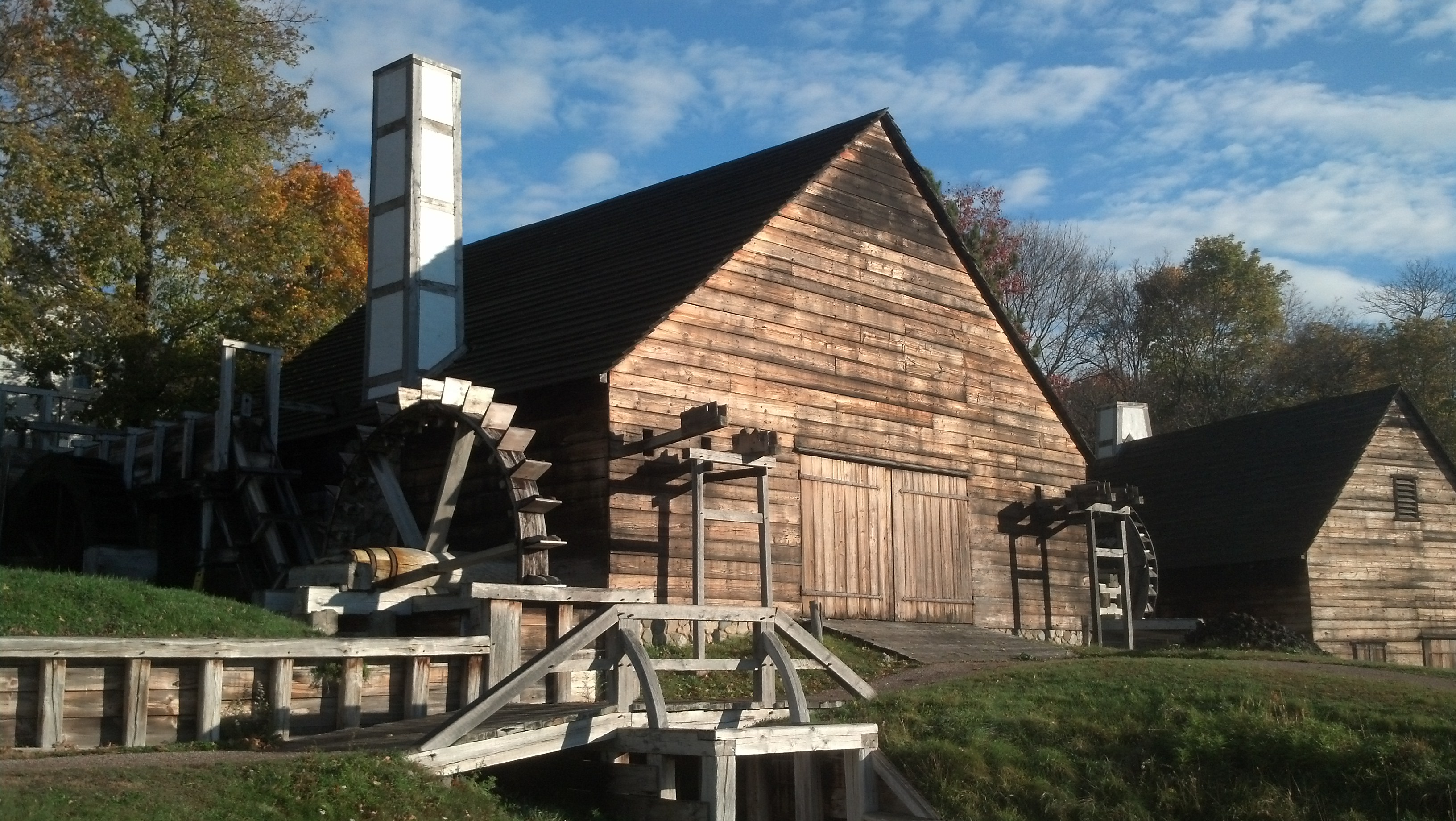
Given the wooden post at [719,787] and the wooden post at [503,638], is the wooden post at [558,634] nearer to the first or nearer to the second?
the wooden post at [503,638]

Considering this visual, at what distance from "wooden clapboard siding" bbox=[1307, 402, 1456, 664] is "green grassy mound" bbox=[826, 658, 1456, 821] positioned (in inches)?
533

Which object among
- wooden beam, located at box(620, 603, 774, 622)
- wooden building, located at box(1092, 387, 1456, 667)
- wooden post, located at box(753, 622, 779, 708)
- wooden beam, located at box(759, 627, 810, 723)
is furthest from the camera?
wooden building, located at box(1092, 387, 1456, 667)

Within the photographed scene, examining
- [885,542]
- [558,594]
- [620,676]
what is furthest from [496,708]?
[885,542]

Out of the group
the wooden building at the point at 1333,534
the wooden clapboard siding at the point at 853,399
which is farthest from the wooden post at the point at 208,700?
the wooden building at the point at 1333,534

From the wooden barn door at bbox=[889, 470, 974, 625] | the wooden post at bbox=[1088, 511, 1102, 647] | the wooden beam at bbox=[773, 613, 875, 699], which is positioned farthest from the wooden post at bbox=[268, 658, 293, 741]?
the wooden post at bbox=[1088, 511, 1102, 647]

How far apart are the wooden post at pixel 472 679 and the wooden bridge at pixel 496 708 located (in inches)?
0.5

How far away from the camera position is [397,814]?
353 inches

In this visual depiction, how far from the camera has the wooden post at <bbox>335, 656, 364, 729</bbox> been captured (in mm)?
11242

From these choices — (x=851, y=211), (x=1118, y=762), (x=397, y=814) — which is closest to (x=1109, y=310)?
(x=851, y=211)

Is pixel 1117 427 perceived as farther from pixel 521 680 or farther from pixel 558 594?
pixel 521 680

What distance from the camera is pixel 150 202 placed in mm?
27609

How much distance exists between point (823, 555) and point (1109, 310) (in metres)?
34.1

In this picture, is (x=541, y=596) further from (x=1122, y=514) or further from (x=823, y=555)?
(x=1122, y=514)

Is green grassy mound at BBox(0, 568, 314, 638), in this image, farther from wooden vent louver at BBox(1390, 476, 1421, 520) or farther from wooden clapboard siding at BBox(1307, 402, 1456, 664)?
wooden vent louver at BBox(1390, 476, 1421, 520)
